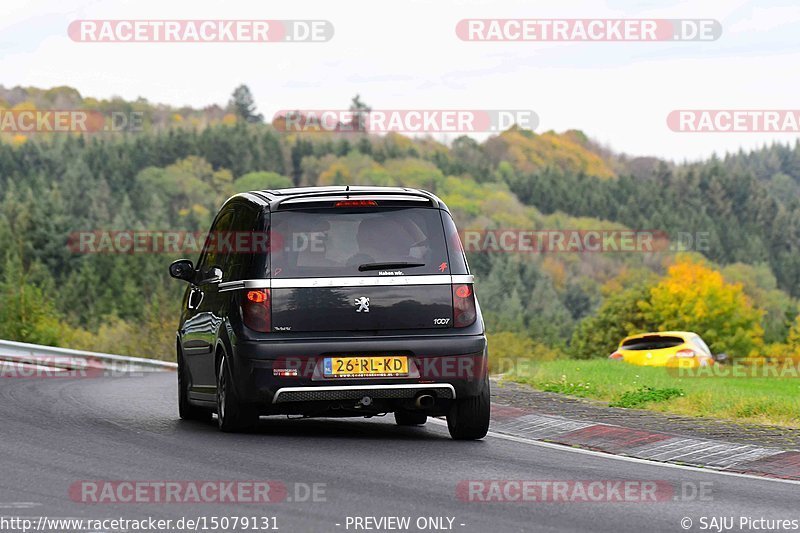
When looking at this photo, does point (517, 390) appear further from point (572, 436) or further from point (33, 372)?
point (33, 372)

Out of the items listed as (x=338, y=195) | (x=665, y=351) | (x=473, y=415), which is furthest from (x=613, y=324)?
(x=338, y=195)

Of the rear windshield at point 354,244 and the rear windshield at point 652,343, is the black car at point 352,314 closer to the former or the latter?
the rear windshield at point 354,244

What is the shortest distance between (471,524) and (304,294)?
3.87 meters

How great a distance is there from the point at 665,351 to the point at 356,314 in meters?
18.6

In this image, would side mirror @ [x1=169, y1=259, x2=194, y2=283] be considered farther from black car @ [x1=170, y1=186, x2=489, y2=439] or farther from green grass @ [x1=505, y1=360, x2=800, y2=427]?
green grass @ [x1=505, y1=360, x2=800, y2=427]

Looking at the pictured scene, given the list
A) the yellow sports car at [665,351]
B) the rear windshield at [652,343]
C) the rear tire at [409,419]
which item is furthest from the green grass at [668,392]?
the rear windshield at [652,343]

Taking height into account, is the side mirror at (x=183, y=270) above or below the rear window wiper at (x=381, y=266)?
below

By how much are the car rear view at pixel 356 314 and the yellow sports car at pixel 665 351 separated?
56.5ft

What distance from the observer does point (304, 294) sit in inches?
424

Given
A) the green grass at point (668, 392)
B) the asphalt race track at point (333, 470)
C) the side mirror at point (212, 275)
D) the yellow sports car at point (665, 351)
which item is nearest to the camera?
the asphalt race track at point (333, 470)

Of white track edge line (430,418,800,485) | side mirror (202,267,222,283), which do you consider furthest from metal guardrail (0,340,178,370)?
white track edge line (430,418,800,485)

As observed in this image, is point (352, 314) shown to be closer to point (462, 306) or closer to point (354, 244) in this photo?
point (354, 244)

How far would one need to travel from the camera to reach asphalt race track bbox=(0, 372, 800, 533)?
24.6 feet

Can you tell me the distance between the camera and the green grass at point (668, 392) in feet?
42.1
